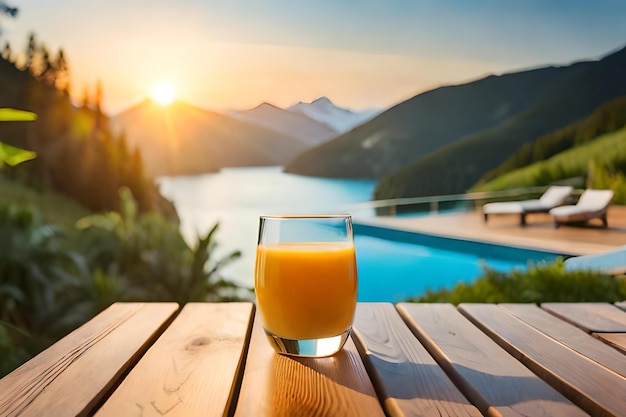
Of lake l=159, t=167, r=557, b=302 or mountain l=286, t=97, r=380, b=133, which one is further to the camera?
mountain l=286, t=97, r=380, b=133

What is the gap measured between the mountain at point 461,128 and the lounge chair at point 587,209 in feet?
3.79

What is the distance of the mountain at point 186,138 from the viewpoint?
5738 mm

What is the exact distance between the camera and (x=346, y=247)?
0.64 m

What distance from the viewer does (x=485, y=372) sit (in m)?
0.55

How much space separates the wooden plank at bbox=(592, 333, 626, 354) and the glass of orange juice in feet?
0.98

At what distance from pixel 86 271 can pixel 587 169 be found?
480 cm

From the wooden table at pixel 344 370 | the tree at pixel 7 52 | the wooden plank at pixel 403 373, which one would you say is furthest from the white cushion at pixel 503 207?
the wooden plank at pixel 403 373

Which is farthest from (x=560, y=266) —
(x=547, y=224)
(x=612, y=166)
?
(x=612, y=166)

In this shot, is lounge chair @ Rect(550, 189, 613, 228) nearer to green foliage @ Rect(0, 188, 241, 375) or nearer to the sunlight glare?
green foliage @ Rect(0, 188, 241, 375)

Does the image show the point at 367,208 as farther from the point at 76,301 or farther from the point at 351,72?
the point at 76,301

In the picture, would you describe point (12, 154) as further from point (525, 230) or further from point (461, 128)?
point (461, 128)

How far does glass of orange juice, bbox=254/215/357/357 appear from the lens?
0.61m

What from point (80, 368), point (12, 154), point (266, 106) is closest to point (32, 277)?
point (266, 106)

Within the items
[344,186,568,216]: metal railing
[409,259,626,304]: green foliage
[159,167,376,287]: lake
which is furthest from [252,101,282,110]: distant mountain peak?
[409,259,626,304]: green foliage
